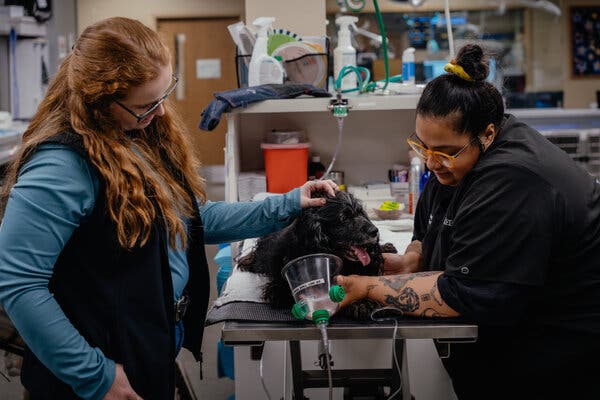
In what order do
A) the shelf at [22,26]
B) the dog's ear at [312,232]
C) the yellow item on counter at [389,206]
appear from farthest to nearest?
the shelf at [22,26]
the yellow item on counter at [389,206]
the dog's ear at [312,232]

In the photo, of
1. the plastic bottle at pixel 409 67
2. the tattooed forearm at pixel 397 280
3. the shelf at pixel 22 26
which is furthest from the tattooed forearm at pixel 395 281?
the shelf at pixel 22 26

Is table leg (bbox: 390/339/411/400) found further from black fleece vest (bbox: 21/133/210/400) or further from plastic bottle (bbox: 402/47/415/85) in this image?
plastic bottle (bbox: 402/47/415/85)

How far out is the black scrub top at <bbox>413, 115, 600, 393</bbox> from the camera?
1.53 metres

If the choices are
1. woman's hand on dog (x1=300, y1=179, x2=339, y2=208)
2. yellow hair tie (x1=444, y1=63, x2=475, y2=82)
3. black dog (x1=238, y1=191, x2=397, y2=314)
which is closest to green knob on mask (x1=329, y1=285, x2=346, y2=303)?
black dog (x1=238, y1=191, x2=397, y2=314)

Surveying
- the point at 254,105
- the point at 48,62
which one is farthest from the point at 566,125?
the point at 48,62

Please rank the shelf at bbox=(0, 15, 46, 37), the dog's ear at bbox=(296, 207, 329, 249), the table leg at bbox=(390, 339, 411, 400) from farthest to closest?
the shelf at bbox=(0, 15, 46, 37)
the table leg at bbox=(390, 339, 411, 400)
the dog's ear at bbox=(296, 207, 329, 249)

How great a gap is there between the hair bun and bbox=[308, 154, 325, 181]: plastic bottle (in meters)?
1.43

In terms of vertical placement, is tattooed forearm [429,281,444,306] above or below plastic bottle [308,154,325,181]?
below

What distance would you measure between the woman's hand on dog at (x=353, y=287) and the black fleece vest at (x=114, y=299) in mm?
406

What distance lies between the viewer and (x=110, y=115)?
4.78ft

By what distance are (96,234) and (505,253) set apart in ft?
2.90

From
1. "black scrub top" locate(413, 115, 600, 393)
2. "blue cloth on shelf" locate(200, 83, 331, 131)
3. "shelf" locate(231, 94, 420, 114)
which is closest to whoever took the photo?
"black scrub top" locate(413, 115, 600, 393)

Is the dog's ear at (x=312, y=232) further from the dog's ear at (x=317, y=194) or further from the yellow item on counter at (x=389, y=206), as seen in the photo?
the yellow item on counter at (x=389, y=206)

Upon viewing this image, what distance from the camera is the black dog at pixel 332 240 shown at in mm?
1787
